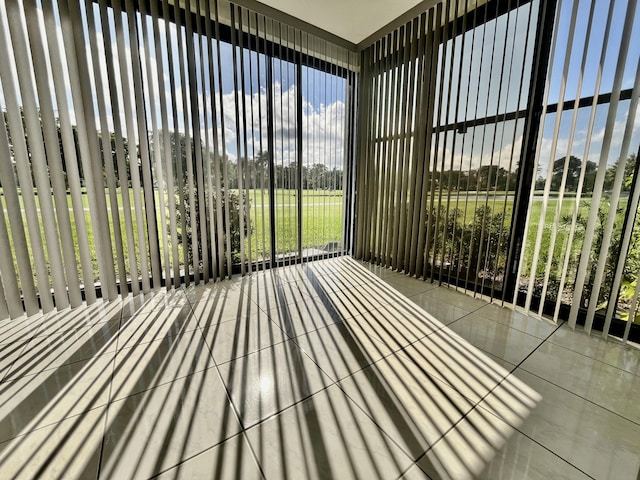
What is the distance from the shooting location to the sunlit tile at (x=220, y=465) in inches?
42.3

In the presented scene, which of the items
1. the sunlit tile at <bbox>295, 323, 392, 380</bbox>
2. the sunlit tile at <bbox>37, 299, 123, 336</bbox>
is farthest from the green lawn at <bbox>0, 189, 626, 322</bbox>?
the sunlit tile at <bbox>295, 323, 392, 380</bbox>

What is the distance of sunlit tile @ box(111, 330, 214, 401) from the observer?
1564 millimetres

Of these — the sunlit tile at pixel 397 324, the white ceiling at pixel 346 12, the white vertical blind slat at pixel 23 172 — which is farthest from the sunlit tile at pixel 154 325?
the white ceiling at pixel 346 12

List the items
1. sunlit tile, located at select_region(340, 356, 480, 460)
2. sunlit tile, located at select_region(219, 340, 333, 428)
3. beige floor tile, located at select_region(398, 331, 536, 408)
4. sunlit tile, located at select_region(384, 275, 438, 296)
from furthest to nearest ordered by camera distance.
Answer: sunlit tile, located at select_region(384, 275, 438, 296) < beige floor tile, located at select_region(398, 331, 536, 408) < sunlit tile, located at select_region(219, 340, 333, 428) < sunlit tile, located at select_region(340, 356, 480, 460)

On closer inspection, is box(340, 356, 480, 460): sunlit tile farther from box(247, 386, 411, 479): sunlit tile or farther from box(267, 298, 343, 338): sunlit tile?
box(267, 298, 343, 338): sunlit tile

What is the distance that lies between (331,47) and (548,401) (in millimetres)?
4162

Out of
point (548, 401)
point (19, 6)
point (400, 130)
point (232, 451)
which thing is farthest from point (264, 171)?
point (548, 401)

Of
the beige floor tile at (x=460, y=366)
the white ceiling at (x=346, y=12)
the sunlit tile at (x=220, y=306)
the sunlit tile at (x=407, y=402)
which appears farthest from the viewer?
the white ceiling at (x=346, y=12)

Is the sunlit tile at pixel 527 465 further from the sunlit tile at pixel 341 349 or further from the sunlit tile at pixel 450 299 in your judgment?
the sunlit tile at pixel 450 299

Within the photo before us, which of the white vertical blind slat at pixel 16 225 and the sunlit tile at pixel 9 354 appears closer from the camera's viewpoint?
the sunlit tile at pixel 9 354

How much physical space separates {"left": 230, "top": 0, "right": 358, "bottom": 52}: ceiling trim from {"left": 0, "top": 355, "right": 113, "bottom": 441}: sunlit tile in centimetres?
347

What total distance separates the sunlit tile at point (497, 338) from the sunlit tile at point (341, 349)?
0.72 m

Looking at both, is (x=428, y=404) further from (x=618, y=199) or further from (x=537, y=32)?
(x=537, y=32)

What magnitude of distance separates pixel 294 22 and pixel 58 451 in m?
4.03
